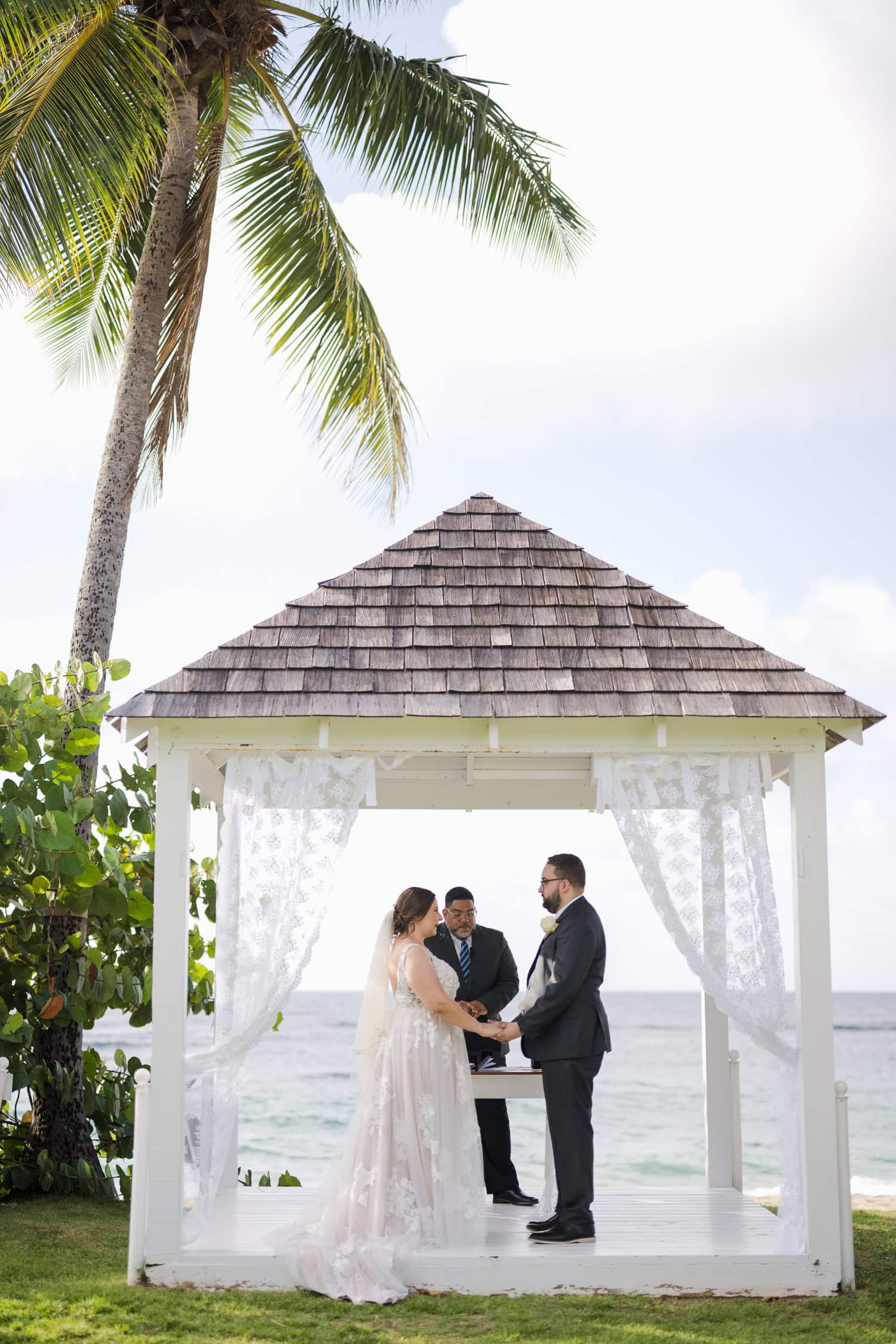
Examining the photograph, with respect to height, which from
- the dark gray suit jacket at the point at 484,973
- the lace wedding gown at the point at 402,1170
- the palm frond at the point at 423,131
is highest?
the palm frond at the point at 423,131

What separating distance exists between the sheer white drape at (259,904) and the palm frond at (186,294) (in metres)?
4.50

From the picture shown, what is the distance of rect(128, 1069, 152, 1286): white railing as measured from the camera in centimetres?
541

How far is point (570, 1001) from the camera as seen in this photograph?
582 centimetres

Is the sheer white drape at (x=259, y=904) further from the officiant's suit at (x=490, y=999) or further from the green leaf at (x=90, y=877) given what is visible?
the green leaf at (x=90, y=877)

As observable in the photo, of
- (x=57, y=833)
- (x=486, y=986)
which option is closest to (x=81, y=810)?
(x=57, y=833)

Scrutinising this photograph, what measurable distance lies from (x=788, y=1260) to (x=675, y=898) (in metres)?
1.52

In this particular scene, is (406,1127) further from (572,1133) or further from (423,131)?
(423,131)

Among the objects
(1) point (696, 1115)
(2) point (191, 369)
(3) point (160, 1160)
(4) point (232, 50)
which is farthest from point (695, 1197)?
(1) point (696, 1115)

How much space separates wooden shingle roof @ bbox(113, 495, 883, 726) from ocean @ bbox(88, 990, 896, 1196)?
3.57 meters

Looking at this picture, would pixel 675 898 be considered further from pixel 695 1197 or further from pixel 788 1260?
pixel 695 1197

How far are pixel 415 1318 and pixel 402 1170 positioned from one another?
0.73 metres

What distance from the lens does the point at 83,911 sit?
783 centimetres

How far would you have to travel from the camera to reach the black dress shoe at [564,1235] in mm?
5680

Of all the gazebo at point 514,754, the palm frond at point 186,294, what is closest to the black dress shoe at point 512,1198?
the gazebo at point 514,754
